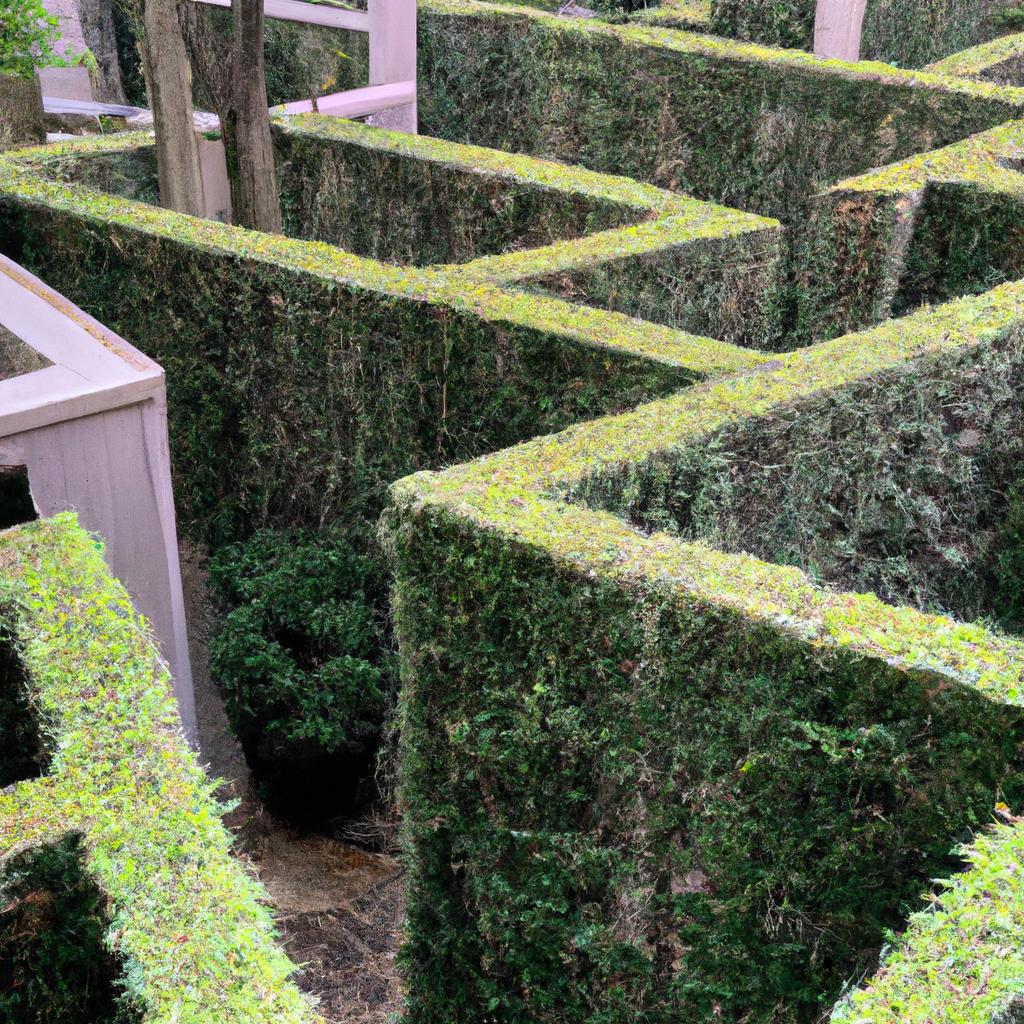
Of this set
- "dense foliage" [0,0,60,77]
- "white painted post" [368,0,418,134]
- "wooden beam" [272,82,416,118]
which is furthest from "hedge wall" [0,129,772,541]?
"white painted post" [368,0,418,134]

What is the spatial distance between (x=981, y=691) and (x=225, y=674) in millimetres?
4593

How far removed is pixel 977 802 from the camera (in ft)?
12.1

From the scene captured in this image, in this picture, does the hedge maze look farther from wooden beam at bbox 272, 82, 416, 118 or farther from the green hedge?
wooden beam at bbox 272, 82, 416, 118

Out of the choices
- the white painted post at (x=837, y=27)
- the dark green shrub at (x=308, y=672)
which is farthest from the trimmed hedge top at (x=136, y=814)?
the white painted post at (x=837, y=27)

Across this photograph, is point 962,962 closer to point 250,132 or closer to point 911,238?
point 911,238

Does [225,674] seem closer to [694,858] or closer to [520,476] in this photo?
[520,476]

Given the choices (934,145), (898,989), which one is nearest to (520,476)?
(898,989)

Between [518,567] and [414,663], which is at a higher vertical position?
[518,567]

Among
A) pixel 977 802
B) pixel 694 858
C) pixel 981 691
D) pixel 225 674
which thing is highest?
pixel 981 691

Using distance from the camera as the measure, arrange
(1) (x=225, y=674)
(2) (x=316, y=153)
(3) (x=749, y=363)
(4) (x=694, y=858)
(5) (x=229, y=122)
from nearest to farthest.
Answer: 1. (4) (x=694, y=858)
2. (3) (x=749, y=363)
3. (1) (x=225, y=674)
4. (5) (x=229, y=122)
5. (2) (x=316, y=153)

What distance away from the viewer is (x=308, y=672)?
24.1 feet

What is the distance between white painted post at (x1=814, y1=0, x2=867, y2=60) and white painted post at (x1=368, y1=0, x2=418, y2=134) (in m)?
4.13

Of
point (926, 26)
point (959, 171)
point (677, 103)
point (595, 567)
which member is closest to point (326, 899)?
point (595, 567)

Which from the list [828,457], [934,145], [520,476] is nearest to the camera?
[520,476]
